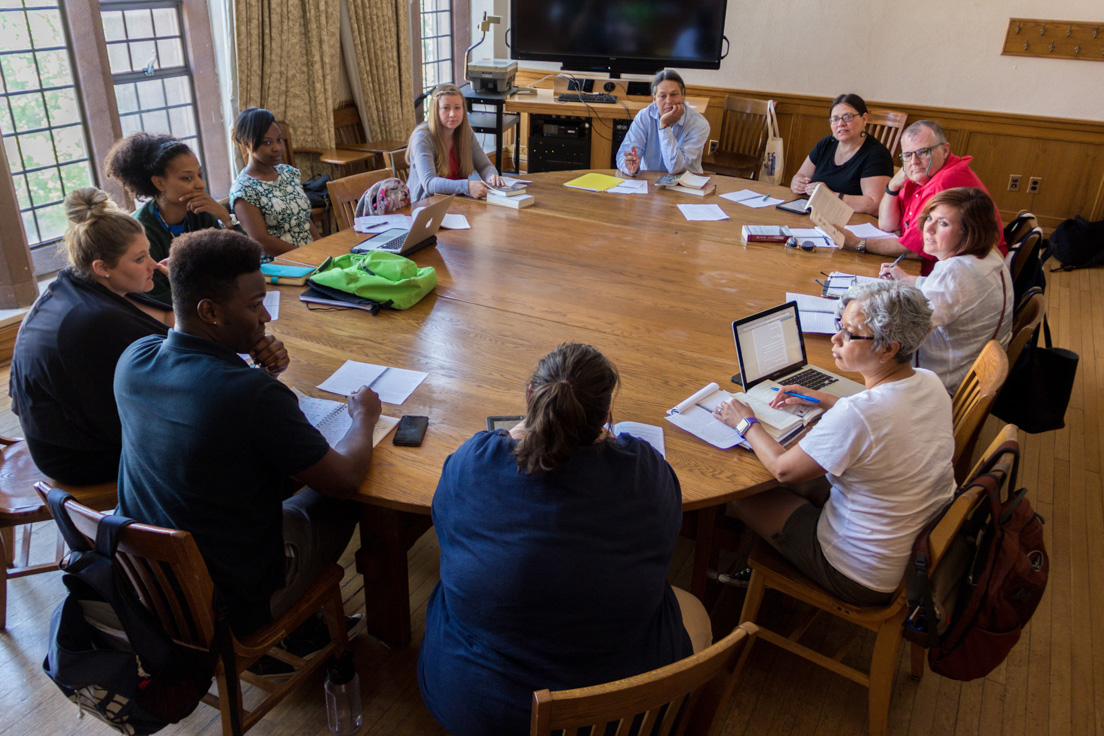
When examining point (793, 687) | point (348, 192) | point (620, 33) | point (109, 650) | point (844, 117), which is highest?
point (620, 33)

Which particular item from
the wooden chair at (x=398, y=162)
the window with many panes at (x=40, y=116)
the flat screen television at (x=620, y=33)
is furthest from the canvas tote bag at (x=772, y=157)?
the window with many panes at (x=40, y=116)

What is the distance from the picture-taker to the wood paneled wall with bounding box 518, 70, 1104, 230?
5605 mm

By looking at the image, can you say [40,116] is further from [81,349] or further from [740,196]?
[740,196]

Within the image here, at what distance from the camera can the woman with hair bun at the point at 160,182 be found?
8.70 feet

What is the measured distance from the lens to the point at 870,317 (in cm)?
178

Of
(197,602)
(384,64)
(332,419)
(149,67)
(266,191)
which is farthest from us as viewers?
(384,64)

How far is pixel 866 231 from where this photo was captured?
344 centimetres

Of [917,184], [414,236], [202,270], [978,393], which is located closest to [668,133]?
[917,184]

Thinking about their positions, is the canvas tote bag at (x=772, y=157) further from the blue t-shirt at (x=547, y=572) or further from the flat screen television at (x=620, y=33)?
the blue t-shirt at (x=547, y=572)

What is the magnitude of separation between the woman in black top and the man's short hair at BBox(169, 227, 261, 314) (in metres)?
2.95

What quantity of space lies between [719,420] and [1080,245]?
4.76 meters

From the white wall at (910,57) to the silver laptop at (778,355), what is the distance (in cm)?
468

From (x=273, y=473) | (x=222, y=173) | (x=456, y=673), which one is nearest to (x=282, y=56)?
(x=222, y=173)

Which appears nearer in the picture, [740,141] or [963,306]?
[963,306]
